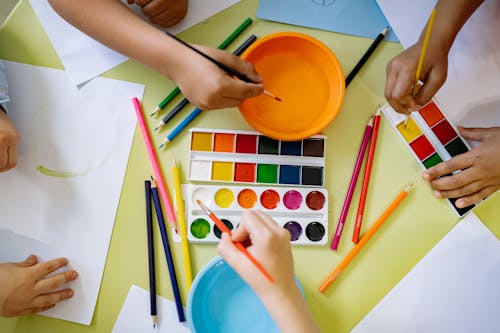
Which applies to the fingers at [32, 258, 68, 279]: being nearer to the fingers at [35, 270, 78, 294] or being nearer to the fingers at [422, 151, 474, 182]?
the fingers at [35, 270, 78, 294]

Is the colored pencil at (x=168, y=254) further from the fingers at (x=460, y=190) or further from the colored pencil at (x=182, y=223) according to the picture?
the fingers at (x=460, y=190)

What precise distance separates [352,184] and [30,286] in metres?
0.61

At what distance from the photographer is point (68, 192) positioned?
31.6 inches

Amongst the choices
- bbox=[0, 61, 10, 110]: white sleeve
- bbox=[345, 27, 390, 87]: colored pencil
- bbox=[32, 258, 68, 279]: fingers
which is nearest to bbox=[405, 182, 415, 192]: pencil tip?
bbox=[345, 27, 390, 87]: colored pencil

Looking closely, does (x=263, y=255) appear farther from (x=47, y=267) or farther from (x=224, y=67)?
(x=47, y=267)

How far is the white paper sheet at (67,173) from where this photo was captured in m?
0.79

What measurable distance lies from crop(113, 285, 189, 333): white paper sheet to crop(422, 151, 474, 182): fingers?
1.76ft

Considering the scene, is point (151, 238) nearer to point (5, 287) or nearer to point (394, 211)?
point (5, 287)

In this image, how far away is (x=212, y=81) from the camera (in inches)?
28.0

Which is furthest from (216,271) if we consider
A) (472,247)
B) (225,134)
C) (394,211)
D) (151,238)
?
(472,247)

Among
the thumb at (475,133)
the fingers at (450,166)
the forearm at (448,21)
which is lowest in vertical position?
the fingers at (450,166)

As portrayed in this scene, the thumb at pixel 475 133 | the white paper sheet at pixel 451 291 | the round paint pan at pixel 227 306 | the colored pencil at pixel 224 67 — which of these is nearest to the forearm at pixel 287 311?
the round paint pan at pixel 227 306

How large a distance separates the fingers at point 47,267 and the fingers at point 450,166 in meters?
0.69

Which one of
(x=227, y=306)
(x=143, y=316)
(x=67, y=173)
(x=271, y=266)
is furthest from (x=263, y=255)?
Answer: (x=67, y=173)
